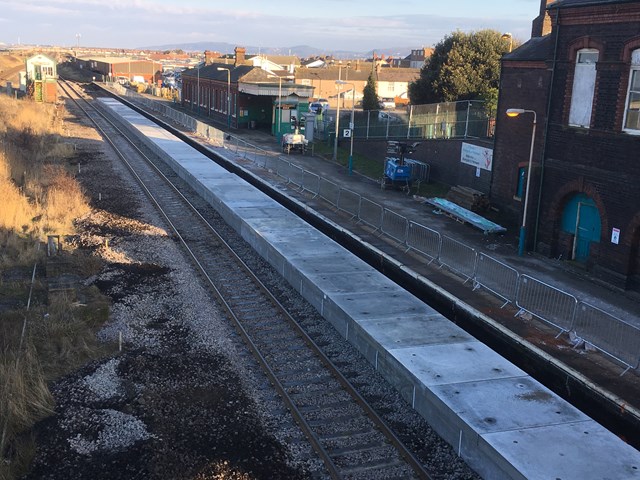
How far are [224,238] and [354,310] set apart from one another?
29.9 ft

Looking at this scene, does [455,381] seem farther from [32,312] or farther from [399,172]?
[399,172]

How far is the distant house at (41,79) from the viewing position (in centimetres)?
6353

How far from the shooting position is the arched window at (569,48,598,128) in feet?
62.0

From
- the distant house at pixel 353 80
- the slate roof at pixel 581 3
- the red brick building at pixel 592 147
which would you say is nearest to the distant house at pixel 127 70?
the distant house at pixel 353 80

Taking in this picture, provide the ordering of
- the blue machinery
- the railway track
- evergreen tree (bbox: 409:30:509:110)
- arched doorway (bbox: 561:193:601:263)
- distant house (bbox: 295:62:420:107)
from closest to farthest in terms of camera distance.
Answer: the railway track
arched doorway (bbox: 561:193:601:263)
the blue machinery
evergreen tree (bbox: 409:30:509:110)
distant house (bbox: 295:62:420:107)

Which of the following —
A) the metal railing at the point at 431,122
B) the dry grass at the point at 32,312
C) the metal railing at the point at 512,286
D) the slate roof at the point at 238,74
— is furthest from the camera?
the slate roof at the point at 238,74

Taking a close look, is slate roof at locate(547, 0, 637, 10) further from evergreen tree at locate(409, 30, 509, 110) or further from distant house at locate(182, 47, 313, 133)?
distant house at locate(182, 47, 313, 133)

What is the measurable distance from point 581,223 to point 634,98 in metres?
4.07

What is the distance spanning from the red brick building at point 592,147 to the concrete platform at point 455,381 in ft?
21.9

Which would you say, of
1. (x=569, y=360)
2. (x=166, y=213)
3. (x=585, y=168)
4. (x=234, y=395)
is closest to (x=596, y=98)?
(x=585, y=168)

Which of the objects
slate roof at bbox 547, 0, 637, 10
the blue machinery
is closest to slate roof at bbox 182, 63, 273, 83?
the blue machinery

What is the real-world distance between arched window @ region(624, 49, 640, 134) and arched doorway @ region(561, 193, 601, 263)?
2.62m

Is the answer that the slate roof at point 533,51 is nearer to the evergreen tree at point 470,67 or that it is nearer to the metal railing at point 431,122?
the metal railing at point 431,122

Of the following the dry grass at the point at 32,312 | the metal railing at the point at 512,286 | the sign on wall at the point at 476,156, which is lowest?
the dry grass at the point at 32,312
